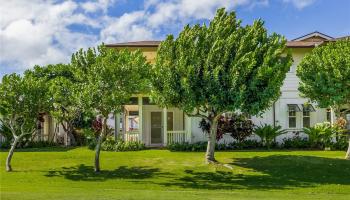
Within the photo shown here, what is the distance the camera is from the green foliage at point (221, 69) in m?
18.7

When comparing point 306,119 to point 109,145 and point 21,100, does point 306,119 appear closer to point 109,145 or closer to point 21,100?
point 109,145

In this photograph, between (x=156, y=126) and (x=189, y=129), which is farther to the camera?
(x=156, y=126)

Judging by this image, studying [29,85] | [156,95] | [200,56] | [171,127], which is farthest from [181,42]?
[171,127]

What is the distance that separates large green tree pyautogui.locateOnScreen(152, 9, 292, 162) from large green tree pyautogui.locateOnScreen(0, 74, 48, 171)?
5166mm

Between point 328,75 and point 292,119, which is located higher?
point 328,75

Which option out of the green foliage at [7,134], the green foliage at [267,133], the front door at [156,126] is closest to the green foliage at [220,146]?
the green foliage at [267,133]

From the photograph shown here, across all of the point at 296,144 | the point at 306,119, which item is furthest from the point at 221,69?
the point at 306,119

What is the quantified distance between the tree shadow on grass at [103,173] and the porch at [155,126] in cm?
728

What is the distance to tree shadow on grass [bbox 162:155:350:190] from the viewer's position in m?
16.6

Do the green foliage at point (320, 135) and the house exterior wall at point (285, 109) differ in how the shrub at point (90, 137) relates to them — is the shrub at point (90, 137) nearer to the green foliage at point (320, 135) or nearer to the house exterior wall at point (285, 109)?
the house exterior wall at point (285, 109)

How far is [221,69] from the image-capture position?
1894cm

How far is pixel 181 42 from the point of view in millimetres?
19688

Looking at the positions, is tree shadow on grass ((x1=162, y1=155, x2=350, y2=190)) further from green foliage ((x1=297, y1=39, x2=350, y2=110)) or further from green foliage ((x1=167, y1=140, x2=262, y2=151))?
green foliage ((x1=167, y1=140, x2=262, y2=151))

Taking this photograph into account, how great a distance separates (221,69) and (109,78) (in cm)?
489
